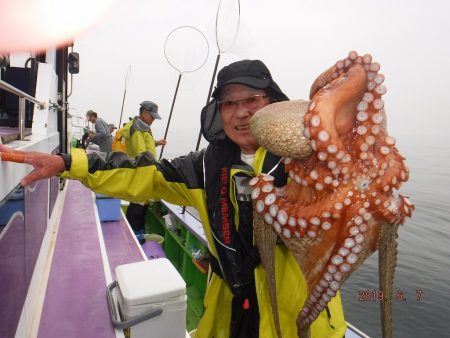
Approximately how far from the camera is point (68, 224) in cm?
514

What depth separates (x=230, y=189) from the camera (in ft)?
7.34

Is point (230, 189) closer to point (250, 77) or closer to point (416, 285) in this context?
point (250, 77)

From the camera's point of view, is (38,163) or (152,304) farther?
(152,304)

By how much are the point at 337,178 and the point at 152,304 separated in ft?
5.74

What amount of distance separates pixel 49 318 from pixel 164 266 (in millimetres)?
1072

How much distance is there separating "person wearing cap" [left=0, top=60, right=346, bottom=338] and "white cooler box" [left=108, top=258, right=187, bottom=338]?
0.36m

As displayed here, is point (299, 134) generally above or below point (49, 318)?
above

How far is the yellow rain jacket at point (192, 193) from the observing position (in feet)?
7.00

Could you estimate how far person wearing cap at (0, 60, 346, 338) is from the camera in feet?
6.91

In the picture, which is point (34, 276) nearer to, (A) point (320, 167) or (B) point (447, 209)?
(A) point (320, 167)

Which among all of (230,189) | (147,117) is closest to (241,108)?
(230,189)

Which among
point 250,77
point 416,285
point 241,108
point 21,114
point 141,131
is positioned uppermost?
point 250,77

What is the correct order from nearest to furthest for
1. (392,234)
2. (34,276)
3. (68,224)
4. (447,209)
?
(392,234) → (34,276) → (68,224) → (447,209)

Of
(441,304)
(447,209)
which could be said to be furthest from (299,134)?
Result: (447,209)
